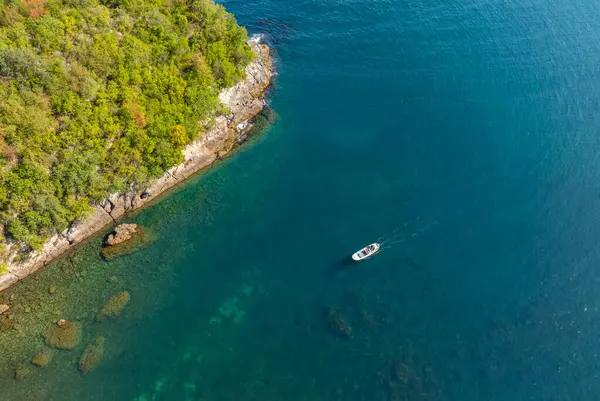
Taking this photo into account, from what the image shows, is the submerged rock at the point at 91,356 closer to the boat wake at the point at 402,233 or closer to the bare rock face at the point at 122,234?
the bare rock face at the point at 122,234

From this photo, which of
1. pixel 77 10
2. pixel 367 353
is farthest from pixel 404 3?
pixel 367 353

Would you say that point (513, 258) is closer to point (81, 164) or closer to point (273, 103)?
point (273, 103)

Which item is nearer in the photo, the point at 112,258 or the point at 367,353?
the point at 367,353

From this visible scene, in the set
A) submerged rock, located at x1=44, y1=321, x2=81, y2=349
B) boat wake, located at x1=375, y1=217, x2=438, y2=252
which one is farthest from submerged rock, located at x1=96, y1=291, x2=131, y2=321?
boat wake, located at x1=375, y1=217, x2=438, y2=252

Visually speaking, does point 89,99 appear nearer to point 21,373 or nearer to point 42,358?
point 42,358

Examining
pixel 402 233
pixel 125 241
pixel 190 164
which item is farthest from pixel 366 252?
pixel 125 241

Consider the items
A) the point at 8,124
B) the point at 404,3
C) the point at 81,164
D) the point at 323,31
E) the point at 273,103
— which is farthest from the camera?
the point at 404,3
